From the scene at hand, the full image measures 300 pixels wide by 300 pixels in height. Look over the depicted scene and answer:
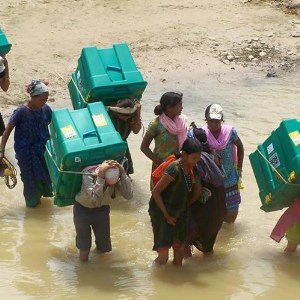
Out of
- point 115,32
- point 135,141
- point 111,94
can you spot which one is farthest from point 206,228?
point 115,32

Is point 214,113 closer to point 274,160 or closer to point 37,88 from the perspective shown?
point 274,160

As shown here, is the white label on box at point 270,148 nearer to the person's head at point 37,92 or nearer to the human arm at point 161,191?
the human arm at point 161,191

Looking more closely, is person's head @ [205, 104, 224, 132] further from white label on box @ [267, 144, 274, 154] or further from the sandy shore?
the sandy shore

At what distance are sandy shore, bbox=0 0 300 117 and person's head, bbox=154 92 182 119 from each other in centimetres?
429

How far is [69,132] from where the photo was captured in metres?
6.43

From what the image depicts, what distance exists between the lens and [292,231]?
22.0 feet

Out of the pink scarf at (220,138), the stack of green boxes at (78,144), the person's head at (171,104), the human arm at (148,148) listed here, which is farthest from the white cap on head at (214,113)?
the stack of green boxes at (78,144)

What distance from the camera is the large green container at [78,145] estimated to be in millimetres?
6285

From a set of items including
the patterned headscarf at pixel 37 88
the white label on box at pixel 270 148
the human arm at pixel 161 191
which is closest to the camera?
the human arm at pixel 161 191

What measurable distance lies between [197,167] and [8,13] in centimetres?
776

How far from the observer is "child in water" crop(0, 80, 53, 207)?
7.46m

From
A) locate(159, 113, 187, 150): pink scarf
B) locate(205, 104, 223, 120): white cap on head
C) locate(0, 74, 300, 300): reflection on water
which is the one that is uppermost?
locate(205, 104, 223, 120): white cap on head

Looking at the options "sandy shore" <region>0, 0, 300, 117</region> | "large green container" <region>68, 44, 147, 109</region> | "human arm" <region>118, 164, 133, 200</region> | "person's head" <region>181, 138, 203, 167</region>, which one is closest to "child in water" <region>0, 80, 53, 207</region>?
"large green container" <region>68, 44, 147, 109</region>

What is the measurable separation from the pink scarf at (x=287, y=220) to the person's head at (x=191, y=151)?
98 cm
